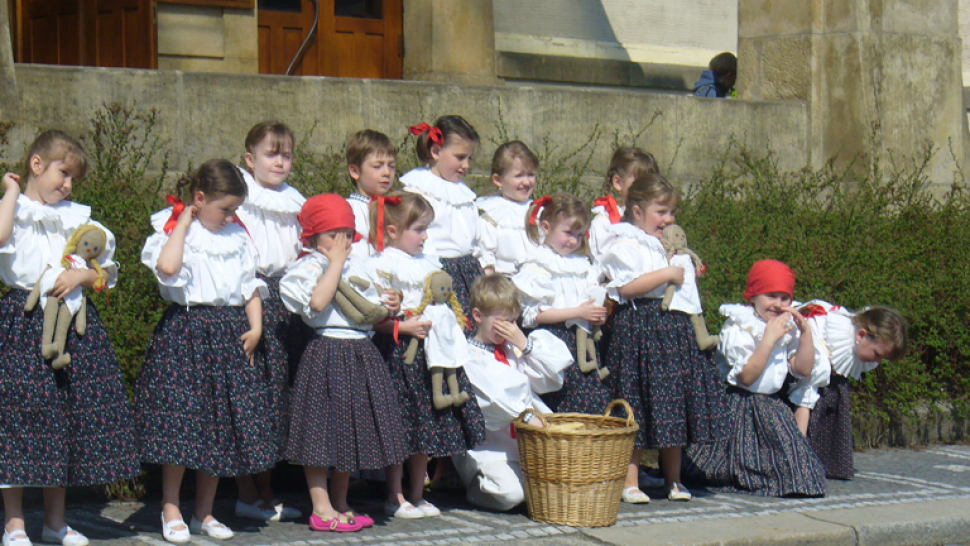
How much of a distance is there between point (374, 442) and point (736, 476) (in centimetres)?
215

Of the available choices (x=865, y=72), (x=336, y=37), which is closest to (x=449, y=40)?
(x=336, y=37)

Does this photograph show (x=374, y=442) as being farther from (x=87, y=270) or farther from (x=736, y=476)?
(x=736, y=476)

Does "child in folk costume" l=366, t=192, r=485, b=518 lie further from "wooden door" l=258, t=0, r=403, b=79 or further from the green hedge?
"wooden door" l=258, t=0, r=403, b=79

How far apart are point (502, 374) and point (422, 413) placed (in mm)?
430

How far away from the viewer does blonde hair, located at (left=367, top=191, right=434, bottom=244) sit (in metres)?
5.19

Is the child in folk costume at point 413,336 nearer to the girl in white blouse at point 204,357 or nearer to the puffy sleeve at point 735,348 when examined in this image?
the girl in white blouse at point 204,357

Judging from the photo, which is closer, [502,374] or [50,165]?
[50,165]

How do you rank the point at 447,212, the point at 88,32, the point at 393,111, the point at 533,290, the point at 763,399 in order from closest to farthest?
the point at 533,290
the point at 447,212
the point at 763,399
the point at 393,111
the point at 88,32

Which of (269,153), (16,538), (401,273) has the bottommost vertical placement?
(16,538)

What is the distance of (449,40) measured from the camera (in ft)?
36.2

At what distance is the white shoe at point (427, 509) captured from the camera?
5.36 metres

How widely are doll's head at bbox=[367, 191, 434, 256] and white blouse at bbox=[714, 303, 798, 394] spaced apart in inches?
72.1

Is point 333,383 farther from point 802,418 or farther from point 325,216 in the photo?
point 802,418

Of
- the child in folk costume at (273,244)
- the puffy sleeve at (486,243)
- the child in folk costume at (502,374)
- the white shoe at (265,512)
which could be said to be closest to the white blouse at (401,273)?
the child in folk costume at (502,374)
